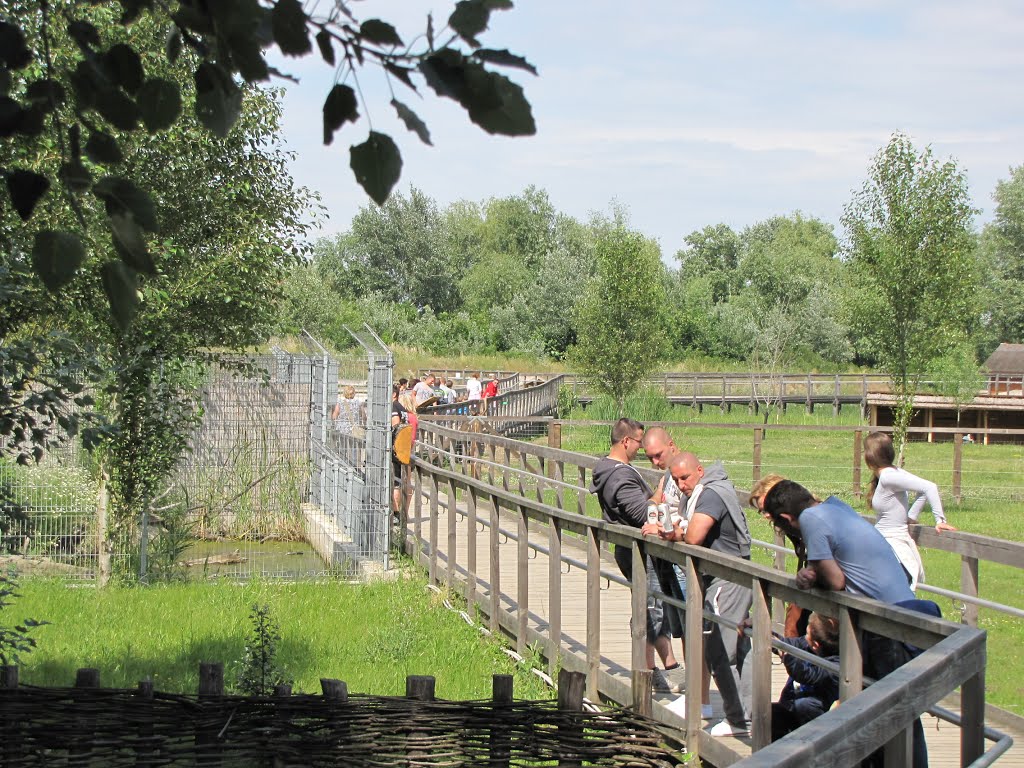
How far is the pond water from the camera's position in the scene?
13.0m

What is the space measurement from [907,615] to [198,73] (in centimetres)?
267

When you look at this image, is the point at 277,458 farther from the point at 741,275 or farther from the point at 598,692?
the point at 741,275

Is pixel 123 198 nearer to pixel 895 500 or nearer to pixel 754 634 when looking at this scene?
pixel 754 634

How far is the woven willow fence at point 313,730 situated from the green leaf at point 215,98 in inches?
104

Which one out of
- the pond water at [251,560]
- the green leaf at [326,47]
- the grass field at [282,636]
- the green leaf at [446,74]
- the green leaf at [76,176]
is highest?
A: the green leaf at [326,47]

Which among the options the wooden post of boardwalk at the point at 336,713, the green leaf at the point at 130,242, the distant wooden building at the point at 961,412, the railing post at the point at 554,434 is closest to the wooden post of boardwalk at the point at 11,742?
the wooden post of boardwalk at the point at 336,713

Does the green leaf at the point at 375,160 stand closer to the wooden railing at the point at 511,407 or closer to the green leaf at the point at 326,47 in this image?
the green leaf at the point at 326,47

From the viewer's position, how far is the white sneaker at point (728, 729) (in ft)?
18.7

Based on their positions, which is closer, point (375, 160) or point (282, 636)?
point (375, 160)

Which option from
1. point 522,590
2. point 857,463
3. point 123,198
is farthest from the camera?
point 857,463

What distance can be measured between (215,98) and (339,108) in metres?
0.30

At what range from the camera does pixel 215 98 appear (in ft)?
7.66

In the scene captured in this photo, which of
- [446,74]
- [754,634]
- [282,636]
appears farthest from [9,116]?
[282,636]

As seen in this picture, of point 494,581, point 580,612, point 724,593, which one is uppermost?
point 724,593
